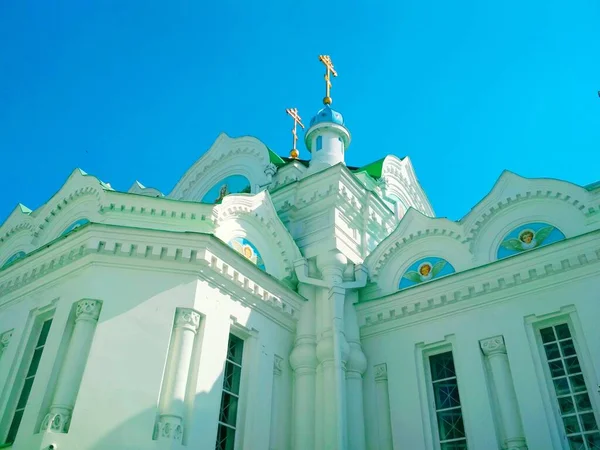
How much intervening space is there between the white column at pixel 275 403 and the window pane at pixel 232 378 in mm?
691

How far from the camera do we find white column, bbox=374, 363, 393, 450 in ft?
30.9

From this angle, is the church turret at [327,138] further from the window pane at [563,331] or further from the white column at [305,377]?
the window pane at [563,331]

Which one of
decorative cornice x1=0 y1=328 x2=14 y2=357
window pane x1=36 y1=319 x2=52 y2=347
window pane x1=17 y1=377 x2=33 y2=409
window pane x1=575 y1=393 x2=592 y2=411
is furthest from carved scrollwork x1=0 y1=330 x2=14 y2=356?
window pane x1=575 y1=393 x2=592 y2=411

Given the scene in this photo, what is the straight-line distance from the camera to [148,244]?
28.5 feet

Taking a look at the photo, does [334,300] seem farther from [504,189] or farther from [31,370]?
[31,370]

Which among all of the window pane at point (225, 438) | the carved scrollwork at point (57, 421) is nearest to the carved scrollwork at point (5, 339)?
the carved scrollwork at point (57, 421)

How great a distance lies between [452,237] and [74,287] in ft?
22.2

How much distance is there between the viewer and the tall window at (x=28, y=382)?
26.0 feet

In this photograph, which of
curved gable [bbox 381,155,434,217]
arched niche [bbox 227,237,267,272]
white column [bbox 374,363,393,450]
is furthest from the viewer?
curved gable [bbox 381,155,434,217]

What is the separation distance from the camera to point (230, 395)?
8.77 meters

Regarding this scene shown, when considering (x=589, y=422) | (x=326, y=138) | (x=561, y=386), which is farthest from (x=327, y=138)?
(x=589, y=422)

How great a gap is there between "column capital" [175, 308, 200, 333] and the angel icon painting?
1.99 metres

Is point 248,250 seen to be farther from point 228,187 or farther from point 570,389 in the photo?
point 570,389

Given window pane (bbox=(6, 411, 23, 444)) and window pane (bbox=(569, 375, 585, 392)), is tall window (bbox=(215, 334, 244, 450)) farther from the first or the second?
window pane (bbox=(569, 375, 585, 392))
